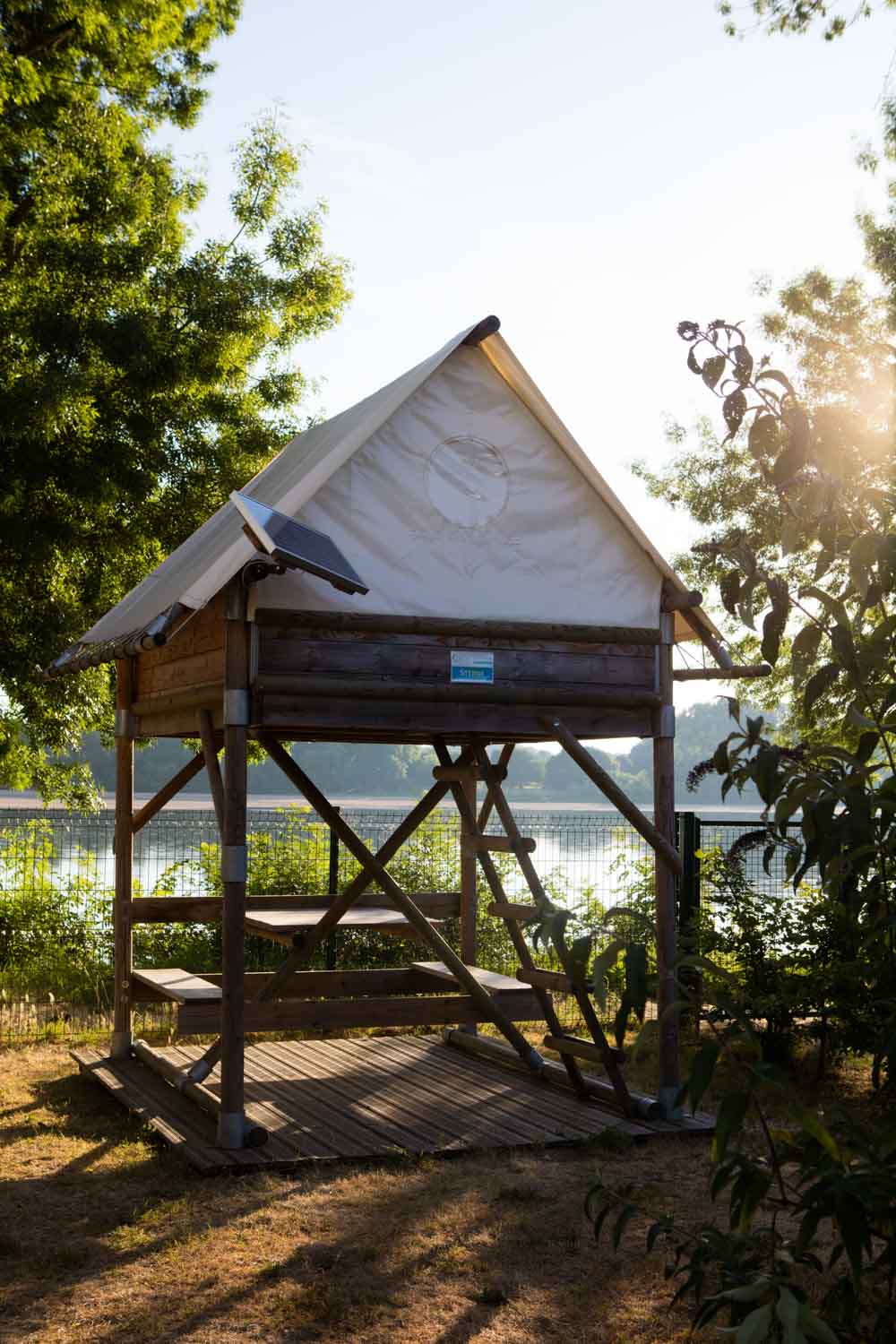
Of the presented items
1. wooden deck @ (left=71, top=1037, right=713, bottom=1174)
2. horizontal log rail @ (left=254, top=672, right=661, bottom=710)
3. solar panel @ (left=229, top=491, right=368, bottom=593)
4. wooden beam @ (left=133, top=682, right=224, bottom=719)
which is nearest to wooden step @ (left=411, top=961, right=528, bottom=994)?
wooden deck @ (left=71, top=1037, right=713, bottom=1174)

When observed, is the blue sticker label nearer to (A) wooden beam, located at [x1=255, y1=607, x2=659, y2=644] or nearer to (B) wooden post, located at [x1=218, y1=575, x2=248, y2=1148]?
(A) wooden beam, located at [x1=255, y1=607, x2=659, y2=644]

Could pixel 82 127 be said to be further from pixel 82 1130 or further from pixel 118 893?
pixel 82 1130

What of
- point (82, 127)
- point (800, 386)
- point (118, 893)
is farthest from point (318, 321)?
point (118, 893)

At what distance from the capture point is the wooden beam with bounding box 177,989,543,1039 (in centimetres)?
773

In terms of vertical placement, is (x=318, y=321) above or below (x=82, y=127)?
below

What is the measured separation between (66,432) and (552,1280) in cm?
1113

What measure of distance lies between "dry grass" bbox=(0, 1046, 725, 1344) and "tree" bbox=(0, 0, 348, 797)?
7.94 meters

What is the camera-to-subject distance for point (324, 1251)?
5.78 m

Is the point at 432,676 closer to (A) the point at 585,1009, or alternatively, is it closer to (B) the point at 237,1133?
(A) the point at 585,1009

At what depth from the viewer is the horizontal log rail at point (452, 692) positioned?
7.64 metres

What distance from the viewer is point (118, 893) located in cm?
991

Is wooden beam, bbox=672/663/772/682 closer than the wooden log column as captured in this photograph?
Yes

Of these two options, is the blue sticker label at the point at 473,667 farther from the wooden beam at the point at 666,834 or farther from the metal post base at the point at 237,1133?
the metal post base at the point at 237,1133

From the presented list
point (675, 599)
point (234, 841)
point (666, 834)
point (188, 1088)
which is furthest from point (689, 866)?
point (234, 841)
